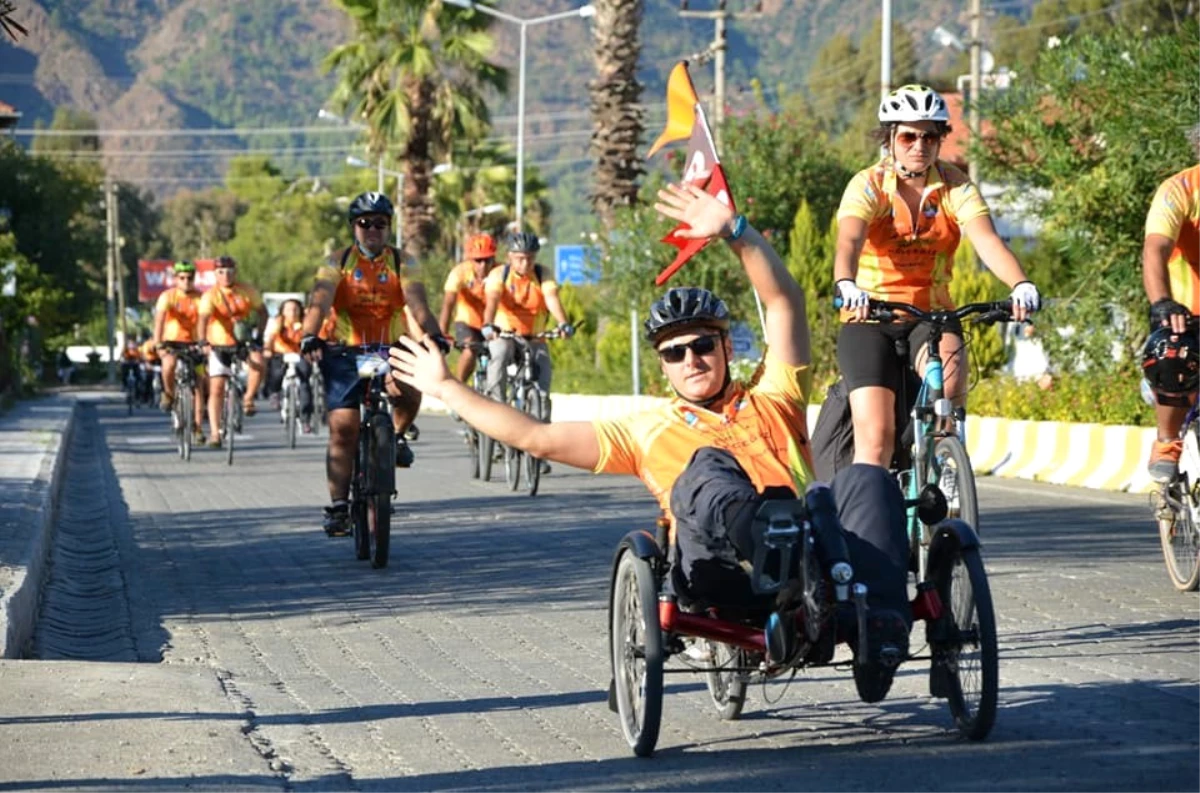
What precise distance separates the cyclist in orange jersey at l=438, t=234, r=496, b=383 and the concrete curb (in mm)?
3648

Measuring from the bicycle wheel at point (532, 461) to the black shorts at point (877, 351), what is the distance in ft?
25.2

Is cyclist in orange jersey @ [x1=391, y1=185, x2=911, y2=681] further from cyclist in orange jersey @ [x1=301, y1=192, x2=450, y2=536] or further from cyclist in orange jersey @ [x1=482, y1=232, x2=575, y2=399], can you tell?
cyclist in orange jersey @ [x1=482, y1=232, x2=575, y2=399]

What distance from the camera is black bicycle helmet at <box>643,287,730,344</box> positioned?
6926mm

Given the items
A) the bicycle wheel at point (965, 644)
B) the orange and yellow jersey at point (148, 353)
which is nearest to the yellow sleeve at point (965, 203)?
the bicycle wheel at point (965, 644)

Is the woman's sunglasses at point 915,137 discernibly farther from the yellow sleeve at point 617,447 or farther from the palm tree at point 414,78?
the palm tree at point 414,78

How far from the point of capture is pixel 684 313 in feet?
22.7

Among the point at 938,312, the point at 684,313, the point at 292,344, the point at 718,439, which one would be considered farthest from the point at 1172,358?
the point at 292,344

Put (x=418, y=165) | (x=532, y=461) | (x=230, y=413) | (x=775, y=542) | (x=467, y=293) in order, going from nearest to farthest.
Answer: (x=775, y=542) < (x=532, y=461) < (x=467, y=293) < (x=230, y=413) < (x=418, y=165)

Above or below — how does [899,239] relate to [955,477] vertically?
above

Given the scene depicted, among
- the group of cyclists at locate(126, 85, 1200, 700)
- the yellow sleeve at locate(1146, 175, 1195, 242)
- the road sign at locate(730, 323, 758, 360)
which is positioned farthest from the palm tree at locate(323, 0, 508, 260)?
the yellow sleeve at locate(1146, 175, 1195, 242)

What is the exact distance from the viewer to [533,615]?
1050 centimetres

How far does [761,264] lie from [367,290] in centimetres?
649

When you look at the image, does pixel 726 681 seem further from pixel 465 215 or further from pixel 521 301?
pixel 465 215

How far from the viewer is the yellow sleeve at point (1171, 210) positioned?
997 centimetres
